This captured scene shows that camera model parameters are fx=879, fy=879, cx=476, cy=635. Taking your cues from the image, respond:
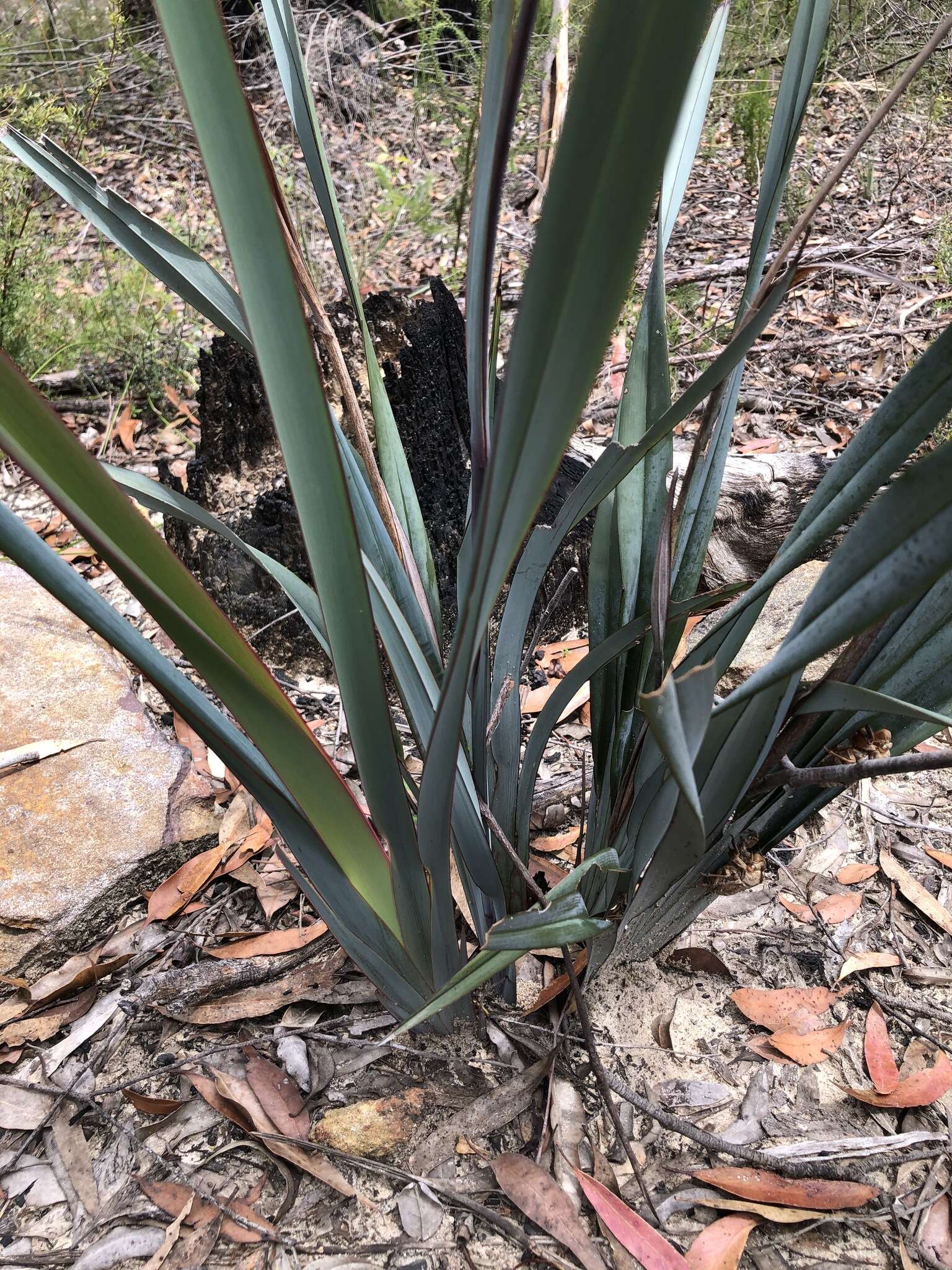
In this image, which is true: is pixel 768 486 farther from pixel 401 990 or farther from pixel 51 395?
pixel 51 395

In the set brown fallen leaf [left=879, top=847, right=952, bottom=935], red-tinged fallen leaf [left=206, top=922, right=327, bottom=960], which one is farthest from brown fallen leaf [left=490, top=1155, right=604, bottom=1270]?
brown fallen leaf [left=879, top=847, right=952, bottom=935]

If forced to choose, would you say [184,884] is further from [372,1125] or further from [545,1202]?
[545,1202]

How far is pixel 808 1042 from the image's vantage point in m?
0.86

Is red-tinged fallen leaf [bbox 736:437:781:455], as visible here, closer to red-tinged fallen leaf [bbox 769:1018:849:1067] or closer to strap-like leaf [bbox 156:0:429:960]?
red-tinged fallen leaf [bbox 769:1018:849:1067]

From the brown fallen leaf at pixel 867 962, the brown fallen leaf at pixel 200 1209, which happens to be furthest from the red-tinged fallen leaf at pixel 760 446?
the brown fallen leaf at pixel 200 1209

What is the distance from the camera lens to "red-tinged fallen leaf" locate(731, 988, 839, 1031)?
0.88 m

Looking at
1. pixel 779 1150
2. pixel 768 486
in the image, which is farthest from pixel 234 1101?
pixel 768 486

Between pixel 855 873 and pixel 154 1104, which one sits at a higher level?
pixel 154 1104

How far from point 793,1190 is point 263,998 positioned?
0.53m

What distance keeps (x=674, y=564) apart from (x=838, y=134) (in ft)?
10.9

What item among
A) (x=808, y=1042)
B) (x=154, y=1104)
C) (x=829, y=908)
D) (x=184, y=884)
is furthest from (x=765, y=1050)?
(x=184, y=884)

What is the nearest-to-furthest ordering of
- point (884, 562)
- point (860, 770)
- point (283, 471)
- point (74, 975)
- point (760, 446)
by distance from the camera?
point (884, 562), point (860, 770), point (74, 975), point (283, 471), point (760, 446)

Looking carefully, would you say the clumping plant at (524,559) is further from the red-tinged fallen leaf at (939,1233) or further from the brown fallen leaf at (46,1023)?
the brown fallen leaf at (46,1023)

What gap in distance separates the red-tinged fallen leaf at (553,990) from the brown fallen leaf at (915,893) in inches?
18.1
